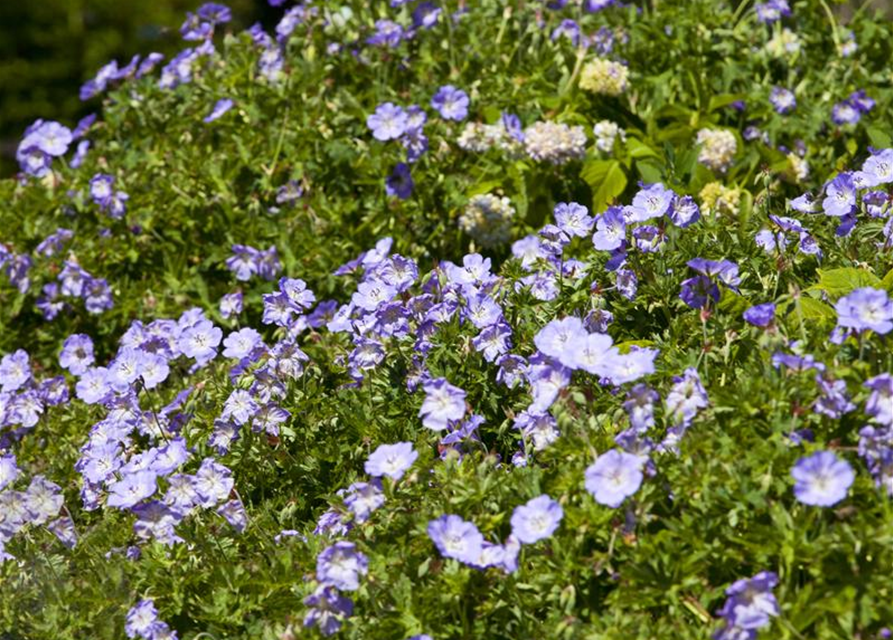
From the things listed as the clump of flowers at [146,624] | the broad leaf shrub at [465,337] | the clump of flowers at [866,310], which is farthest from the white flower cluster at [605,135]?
the clump of flowers at [146,624]

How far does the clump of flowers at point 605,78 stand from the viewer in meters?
3.97

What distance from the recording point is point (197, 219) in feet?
13.6

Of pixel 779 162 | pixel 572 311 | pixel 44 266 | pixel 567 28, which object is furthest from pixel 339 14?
pixel 572 311

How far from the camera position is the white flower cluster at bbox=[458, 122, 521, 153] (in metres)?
3.91

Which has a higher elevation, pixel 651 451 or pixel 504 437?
pixel 651 451

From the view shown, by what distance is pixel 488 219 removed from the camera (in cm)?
383

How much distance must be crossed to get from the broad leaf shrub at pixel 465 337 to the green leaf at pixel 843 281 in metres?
0.03

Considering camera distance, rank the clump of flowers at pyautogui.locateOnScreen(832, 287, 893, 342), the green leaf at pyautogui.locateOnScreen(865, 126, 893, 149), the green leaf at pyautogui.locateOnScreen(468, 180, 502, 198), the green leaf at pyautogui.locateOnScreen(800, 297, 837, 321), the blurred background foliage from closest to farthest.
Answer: the clump of flowers at pyautogui.locateOnScreen(832, 287, 893, 342)
the green leaf at pyautogui.locateOnScreen(800, 297, 837, 321)
the green leaf at pyautogui.locateOnScreen(865, 126, 893, 149)
the green leaf at pyautogui.locateOnScreen(468, 180, 502, 198)
the blurred background foliage

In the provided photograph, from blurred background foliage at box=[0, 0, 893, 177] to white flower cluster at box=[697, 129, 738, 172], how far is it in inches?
236

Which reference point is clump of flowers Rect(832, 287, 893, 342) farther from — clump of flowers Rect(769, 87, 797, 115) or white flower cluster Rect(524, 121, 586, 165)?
clump of flowers Rect(769, 87, 797, 115)

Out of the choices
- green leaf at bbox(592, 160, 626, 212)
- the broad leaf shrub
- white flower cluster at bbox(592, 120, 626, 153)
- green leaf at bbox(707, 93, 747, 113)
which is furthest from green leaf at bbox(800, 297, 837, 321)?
green leaf at bbox(707, 93, 747, 113)

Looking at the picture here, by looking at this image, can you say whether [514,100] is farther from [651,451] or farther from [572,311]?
[651,451]

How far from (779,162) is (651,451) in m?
1.97

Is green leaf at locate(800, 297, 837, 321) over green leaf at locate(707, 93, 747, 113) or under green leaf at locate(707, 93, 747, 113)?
over
